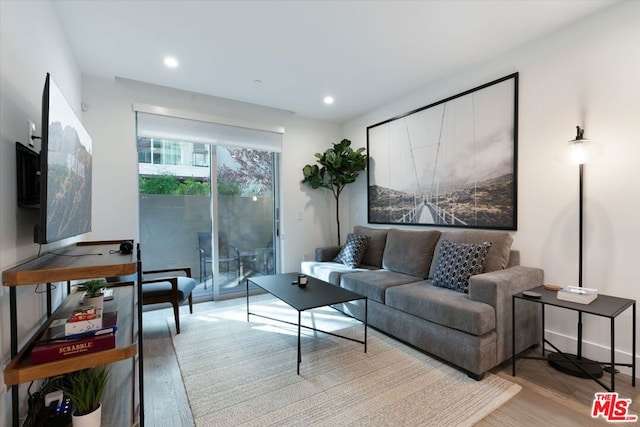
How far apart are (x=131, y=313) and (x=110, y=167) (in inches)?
85.5

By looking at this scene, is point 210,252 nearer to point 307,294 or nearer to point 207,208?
point 207,208

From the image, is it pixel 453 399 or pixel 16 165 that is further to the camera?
pixel 453 399

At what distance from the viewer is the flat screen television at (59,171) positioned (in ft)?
3.84

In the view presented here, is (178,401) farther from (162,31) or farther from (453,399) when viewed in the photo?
(162,31)

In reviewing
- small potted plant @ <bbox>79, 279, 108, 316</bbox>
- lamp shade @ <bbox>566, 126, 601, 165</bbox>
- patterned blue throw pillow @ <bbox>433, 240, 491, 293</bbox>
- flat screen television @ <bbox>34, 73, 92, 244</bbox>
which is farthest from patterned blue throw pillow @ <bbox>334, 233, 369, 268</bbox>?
flat screen television @ <bbox>34, 73, 92, 244</bbox>

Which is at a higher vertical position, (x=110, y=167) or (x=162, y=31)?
(x=162, y=31)

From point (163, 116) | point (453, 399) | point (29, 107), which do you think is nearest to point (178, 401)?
point (453, 399)

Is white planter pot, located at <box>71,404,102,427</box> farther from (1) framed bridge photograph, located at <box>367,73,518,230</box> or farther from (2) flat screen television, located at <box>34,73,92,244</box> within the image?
(1) framed bridge photograph, located at <box>367,73,518,230</box>

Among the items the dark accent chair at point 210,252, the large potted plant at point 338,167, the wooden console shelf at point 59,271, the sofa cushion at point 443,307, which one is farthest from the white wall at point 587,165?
the dark accent chair at point 210,252

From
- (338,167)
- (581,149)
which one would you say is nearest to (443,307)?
(581,149)

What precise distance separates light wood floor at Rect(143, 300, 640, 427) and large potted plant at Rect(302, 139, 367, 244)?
290cm

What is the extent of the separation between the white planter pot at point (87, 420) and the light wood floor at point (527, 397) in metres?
0.45

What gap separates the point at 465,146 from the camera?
3084 millimetres

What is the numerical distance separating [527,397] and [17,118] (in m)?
3.27
